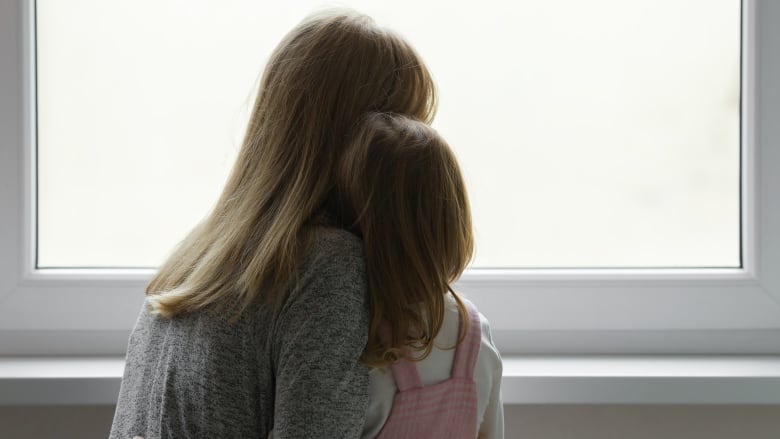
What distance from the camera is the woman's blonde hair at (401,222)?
2.34 ft

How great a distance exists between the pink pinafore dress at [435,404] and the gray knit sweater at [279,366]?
0.05 m

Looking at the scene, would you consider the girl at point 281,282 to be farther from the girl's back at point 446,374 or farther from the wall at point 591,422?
the wall at point 591,422

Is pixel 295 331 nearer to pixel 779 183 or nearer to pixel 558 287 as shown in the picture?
pixel 558 287

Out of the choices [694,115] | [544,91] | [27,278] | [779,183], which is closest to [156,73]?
[27,278]

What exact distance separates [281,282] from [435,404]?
189 millimetres

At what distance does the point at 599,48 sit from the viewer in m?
1.13

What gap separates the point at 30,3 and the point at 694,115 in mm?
970

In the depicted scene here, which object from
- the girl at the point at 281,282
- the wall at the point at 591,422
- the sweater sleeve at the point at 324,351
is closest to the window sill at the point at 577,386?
the wall at the point at 591,422

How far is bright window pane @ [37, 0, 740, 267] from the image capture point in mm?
1128

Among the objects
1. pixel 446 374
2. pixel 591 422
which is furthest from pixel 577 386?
pixel 446 374

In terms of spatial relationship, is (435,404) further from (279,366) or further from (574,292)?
(574,292)

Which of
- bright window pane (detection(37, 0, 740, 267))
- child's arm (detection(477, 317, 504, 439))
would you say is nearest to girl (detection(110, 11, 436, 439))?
child's arm (detection(477, 317, 504, 439))

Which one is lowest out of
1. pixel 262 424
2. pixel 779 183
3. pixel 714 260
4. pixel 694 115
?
pixel 262 424

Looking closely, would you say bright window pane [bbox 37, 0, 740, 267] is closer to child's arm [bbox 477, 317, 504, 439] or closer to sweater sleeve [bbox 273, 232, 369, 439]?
child's arm [bbox 477, 317, 504, 439]
